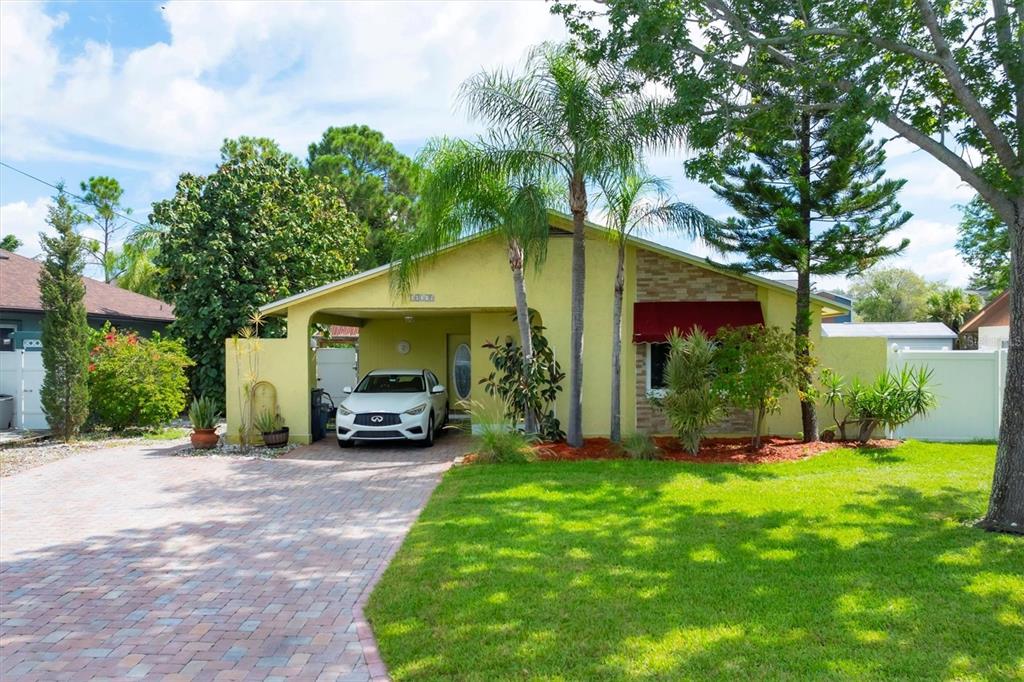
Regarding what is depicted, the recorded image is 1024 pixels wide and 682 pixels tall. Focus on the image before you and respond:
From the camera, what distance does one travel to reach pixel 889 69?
9086 mm

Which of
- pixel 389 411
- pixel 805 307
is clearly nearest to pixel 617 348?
pixel 805 307

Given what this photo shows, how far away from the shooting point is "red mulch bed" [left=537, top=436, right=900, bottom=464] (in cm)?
1224

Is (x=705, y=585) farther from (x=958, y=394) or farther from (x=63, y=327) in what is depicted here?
(x=63, y=327)

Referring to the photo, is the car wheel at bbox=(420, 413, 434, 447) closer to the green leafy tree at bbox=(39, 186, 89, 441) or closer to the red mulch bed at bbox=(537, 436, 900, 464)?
the red mulch bed at bbox=(537, 436, 900, 464)

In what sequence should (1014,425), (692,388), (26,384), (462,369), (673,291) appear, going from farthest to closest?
(462,369)
(26,384)
(673,291)
(692,388)
(1014,425)

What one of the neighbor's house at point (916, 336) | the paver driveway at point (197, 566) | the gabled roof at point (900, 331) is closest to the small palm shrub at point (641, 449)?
the paver driveway at point (197, 566)

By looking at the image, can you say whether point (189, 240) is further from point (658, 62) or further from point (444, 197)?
point (658, 62)

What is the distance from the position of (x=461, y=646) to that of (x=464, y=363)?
53.8 feet

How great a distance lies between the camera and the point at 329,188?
24.8 m

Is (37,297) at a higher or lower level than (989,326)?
higher

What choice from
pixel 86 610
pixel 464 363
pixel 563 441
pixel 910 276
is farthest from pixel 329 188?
pixel 910 276

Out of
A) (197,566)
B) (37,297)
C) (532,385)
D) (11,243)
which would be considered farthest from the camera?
(11,243)

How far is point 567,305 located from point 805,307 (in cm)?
449

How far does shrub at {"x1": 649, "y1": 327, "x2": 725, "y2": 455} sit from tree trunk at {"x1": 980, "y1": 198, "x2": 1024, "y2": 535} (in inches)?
188
